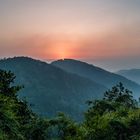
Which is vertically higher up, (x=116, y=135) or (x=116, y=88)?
(x=116, y=88)

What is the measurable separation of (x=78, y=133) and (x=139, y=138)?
5.14 metres

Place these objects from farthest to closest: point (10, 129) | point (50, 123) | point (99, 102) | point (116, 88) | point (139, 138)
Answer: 1. point (116, 88)
2. point (99, 102)
3. point (50, 123)
4. point (139, 138)
5. point (10, 129)

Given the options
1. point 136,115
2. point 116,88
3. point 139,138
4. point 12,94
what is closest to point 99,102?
point 12,94

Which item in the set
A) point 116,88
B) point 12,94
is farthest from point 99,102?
point 116,88

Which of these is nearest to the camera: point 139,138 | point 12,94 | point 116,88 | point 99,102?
point 139,138

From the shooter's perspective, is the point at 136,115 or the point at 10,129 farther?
the point at 136,115

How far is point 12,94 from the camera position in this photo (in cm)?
4156

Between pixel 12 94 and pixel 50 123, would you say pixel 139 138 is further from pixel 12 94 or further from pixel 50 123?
pixel 12 94

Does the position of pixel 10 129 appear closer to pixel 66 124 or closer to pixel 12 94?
pixel 66 124

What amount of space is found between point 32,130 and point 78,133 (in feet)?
11.3

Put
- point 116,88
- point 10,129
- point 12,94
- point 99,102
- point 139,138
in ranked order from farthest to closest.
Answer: point 116,88
point 99,102
point 12,94
point 139,138
point 10,129

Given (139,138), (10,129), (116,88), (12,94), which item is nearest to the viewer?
(10,129)

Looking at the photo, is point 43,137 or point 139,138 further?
point 43,137

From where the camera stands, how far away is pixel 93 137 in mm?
26922
